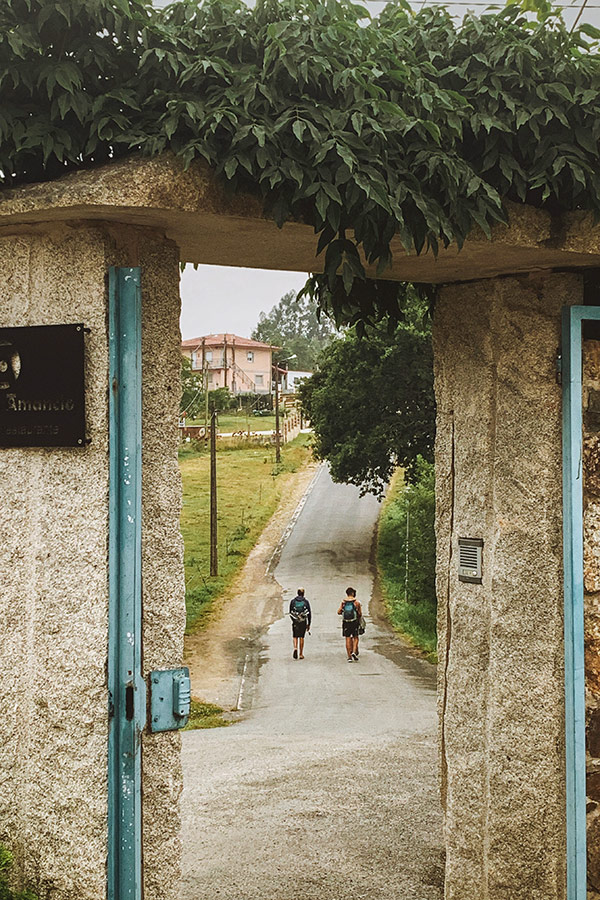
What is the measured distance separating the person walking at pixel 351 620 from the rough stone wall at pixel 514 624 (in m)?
10.8

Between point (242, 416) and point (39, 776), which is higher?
point (242, 416)

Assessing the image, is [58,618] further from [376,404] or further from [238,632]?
[376,404]

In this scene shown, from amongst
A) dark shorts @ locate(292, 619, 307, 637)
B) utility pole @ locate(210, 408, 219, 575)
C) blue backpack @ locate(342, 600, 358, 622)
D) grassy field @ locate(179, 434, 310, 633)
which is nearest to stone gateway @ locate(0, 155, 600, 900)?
blue backpack @ locate(342, 600, 358, 622)

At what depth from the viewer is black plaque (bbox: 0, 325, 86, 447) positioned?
313 centimetres

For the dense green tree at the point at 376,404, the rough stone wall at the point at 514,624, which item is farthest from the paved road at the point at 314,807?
the dense green tree at the point at 376,404

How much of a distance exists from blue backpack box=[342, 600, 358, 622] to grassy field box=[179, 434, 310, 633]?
516 cm

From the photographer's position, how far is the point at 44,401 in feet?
10.4

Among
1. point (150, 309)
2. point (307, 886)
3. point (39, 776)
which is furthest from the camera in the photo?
point (307, 886)

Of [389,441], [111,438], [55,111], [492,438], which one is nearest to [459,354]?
[492,438]

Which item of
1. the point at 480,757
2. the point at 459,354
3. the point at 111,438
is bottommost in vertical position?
the point at 480,757

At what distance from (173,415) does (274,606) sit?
18855 mm

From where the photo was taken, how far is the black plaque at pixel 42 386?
3.13 m

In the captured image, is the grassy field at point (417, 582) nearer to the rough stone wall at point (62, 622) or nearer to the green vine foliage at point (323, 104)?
the rough stone wall at point (62, 622)

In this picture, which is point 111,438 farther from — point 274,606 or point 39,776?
point 274,606
